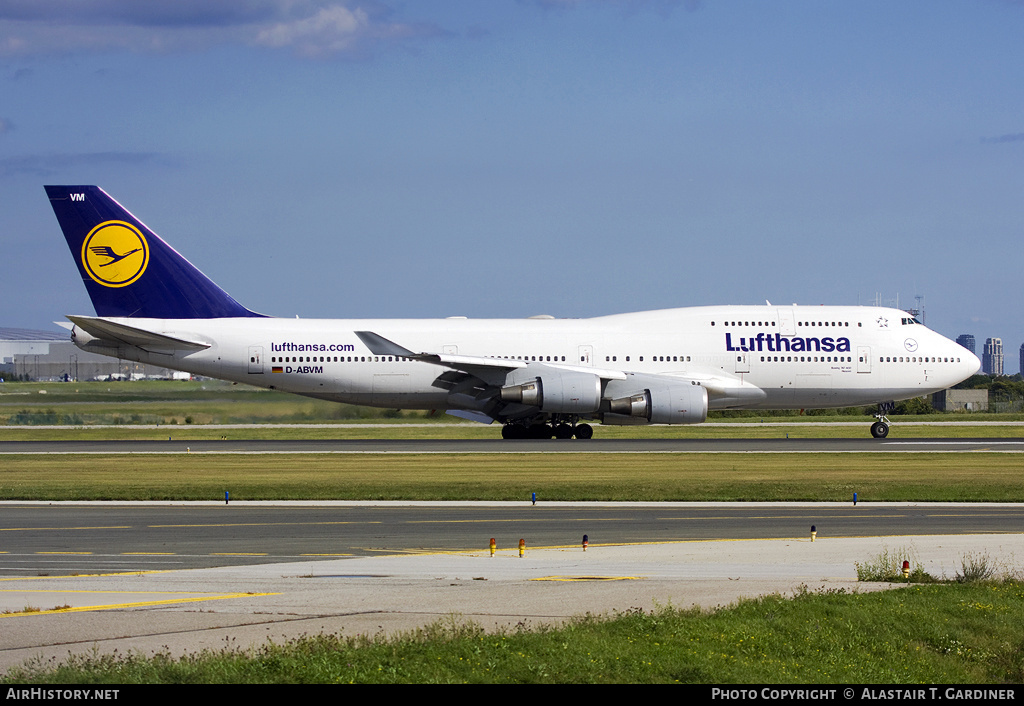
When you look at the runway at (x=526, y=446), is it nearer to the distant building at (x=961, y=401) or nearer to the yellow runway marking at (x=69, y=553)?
the yellow runway marking at (x=69, y=553)

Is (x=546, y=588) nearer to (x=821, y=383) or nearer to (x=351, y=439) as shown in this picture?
(x=351, y=439)

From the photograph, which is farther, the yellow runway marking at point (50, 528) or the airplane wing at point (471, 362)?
the airplane wing at point (471, 362)

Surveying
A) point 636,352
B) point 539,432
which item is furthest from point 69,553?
point 636,352

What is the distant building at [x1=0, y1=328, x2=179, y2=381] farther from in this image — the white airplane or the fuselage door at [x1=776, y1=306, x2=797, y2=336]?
the fuselage door at [x1=776, y1=306, x2=797, y2=336]

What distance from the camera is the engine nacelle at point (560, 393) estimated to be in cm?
4341

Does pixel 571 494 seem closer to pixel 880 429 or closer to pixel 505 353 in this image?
pixel 505 353

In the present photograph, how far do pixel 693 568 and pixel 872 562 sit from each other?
277 centimetres

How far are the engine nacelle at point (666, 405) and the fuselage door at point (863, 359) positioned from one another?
8.26m

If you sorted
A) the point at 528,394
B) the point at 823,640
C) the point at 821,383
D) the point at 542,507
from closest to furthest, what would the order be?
the point at 823,640 → the point at 542,507 → the point at 528,394 → the point at 821,383

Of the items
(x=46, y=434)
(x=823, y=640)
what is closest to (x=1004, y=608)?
(x=823, y=640)

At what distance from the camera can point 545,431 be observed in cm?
4584

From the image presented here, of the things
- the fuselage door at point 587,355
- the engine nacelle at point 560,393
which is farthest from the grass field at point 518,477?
the fuselage door at point 587,355

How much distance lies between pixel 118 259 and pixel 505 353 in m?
16.8

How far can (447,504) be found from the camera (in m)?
23.7
